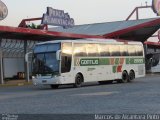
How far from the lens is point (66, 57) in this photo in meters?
29.7

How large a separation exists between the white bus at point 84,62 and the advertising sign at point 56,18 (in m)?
13.5

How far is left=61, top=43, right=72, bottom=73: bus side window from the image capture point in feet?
97.0

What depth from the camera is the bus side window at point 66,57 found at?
1164 inches

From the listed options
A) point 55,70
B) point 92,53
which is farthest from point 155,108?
point 92,53

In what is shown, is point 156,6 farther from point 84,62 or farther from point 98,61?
point 84,62

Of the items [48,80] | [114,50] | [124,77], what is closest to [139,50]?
[124,77]

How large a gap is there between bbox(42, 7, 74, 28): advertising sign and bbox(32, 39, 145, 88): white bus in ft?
44.3

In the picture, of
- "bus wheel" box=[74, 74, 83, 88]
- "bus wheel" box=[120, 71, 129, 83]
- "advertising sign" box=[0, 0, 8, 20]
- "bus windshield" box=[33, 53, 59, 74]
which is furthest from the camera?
"advertising sign" box=[0, 0, 8, 20]

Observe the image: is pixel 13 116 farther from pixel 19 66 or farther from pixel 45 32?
pixel 19 66

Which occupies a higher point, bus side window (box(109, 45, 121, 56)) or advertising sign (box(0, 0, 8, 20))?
advertising sign (box(0, 0, 8, 20))

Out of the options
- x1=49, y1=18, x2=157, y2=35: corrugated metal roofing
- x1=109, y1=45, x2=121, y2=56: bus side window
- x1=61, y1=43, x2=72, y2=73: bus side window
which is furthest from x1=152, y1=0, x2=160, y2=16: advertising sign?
x1=61, y1=43, x2=72, y2=73: bus side window

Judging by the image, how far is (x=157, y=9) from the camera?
220 ft

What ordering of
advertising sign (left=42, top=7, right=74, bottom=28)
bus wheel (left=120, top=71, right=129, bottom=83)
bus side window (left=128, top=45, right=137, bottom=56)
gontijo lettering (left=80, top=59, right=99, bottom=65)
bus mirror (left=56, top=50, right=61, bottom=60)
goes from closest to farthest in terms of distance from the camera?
1. bus mirror (left=56, top=50, right=61, bottom=60)
2. gontijo lettering (left=80, top=59, right=99, bottom=65)
3. bus wheel (left=120, top=71, right=129, bottom=83)
4. bus side window (left=128, top=45, right=137, bottom=56)
5. advertising sign (left=42, top=7, right=74, bottom=28)

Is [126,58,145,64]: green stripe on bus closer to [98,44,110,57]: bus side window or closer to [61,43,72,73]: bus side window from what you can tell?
[98,44,110,57]: bus side window
